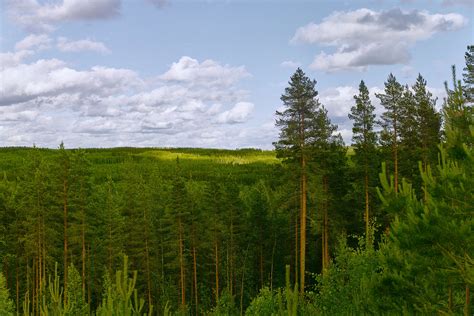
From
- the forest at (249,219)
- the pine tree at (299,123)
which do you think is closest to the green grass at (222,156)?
the forest at (249,219)

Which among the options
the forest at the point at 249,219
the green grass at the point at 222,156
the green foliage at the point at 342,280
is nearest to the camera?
the green foliage at the point at 342,280

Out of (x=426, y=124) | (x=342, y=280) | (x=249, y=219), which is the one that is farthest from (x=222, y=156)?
(x=342, y=280)

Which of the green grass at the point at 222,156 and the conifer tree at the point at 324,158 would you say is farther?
the green grass at the point at 222,156

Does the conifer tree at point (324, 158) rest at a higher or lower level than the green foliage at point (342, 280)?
higher

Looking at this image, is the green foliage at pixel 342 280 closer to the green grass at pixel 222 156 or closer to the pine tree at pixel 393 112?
the pine tree at pixel 393 112

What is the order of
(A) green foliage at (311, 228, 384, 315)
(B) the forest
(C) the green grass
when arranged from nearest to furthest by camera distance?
(A) green foliage at (311, 228, 384, 315) → (B) the forest → (C) the green grass

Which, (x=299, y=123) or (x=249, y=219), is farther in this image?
(x=249, y=219)

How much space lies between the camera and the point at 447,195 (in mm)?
11766

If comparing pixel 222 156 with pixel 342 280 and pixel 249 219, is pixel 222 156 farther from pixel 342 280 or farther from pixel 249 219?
pixel 342 280

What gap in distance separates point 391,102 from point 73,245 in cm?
3116

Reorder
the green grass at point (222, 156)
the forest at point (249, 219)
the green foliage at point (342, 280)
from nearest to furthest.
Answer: the green foliage at point (342, 280), the forest at point (249, 219), the green grass at point (222, 156)

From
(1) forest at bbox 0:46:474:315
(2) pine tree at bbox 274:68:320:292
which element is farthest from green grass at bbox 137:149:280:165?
(2) pine tree at bbox 274:68:320:292

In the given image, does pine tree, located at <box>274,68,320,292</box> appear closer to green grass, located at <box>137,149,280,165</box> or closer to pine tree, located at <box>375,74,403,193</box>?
→ pine tree, located at <box>375,74,403,193</box>

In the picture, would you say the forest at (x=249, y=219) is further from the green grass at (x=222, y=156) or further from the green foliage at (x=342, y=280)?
the green grass at (x=222, y=156)
